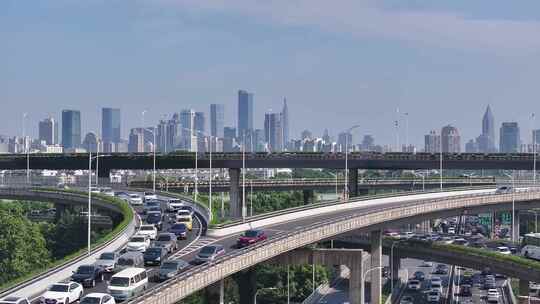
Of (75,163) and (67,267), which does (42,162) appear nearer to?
(75,163)

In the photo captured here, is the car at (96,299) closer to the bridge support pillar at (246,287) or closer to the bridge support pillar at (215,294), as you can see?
the bridge support pillar at (215,294)

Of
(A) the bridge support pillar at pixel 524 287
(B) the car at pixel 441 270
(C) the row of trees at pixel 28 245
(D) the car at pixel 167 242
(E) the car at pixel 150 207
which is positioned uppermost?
(E) the car at pixel 150 207

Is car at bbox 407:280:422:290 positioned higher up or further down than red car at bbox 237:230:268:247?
further down

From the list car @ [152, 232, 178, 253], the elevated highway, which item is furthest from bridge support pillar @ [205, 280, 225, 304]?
the elevated highway

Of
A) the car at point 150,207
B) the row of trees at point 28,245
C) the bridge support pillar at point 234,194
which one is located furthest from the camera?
the bridge support pillar at point 234,194

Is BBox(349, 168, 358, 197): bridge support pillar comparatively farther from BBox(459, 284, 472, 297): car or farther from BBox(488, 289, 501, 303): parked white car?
BBox(488, 289, 501, 303): parked white car

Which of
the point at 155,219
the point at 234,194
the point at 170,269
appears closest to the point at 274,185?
the point at 234,194

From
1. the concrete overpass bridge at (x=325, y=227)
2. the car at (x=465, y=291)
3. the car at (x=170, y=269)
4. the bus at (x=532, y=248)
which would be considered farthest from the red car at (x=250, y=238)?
the car at (x=465, y=291)

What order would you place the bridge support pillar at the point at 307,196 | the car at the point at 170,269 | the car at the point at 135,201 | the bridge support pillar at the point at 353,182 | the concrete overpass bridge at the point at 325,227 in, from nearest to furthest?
the car at the point at 170,269, the concrete overpass bridge at the point at 325,227, the car at the point at 135,201, the bridge support pillar at the point at 353,182, the bridge support pillar at the point at 307,196

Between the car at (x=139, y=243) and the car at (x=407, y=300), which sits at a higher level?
the car at (x=139, y=243)
